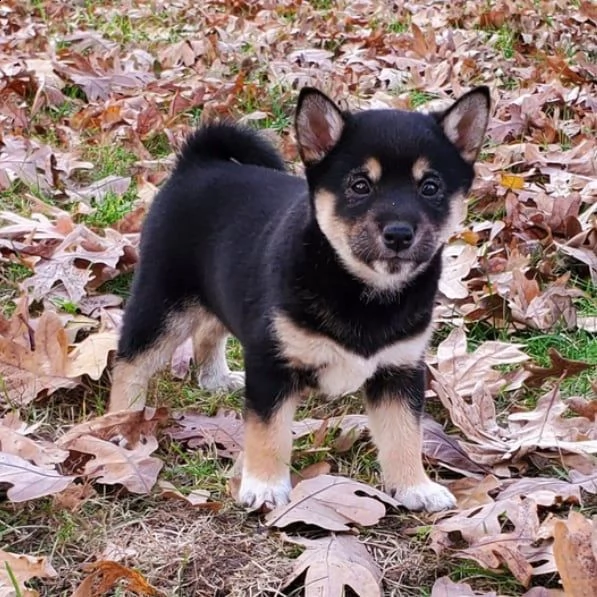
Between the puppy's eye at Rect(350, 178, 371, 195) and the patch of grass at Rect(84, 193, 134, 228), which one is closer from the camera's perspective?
the puppy's eye at Rect(350, 178, 371, 195)

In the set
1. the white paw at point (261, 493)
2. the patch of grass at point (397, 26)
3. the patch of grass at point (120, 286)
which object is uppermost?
the white paw at point (261, 493)

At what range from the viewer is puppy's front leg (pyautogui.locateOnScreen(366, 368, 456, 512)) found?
2693mm

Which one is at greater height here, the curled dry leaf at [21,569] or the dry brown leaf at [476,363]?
the curled dry leaf at [21,569]

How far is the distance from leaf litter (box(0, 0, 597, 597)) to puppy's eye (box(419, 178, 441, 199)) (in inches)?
28.5

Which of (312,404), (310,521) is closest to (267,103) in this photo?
(312,404)

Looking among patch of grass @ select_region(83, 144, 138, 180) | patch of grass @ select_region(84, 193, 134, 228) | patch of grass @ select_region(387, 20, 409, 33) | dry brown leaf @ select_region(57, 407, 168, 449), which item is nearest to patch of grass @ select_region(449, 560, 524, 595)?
dry brown leaf @ select_region(57, 407, 168, 449)

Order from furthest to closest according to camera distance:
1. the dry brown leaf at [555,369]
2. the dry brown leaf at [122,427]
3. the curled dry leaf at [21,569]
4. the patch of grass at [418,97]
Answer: the patch of grass at [418,97], the dry brown leaf at [555,369], the dry brown leaf at [122,427], the curled dry leaf at [21,569]

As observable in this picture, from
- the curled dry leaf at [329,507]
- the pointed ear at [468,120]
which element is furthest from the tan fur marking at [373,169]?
the curled dry leaf at [329,507]

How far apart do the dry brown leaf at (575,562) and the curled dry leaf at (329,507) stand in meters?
0.58

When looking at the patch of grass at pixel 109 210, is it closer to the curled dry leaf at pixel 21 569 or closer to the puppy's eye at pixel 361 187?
the puppy's eye at pixel 361 187

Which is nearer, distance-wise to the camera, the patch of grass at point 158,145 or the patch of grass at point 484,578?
the patch of grass at point 484,578

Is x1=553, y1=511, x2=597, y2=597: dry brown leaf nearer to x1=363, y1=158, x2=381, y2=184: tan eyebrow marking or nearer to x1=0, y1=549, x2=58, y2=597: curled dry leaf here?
x1=363, y1=158, x2=381, y2=184: tan eyebrow marking

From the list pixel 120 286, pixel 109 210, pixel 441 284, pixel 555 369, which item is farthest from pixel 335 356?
pixel 109 210

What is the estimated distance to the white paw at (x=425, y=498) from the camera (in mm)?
2664
